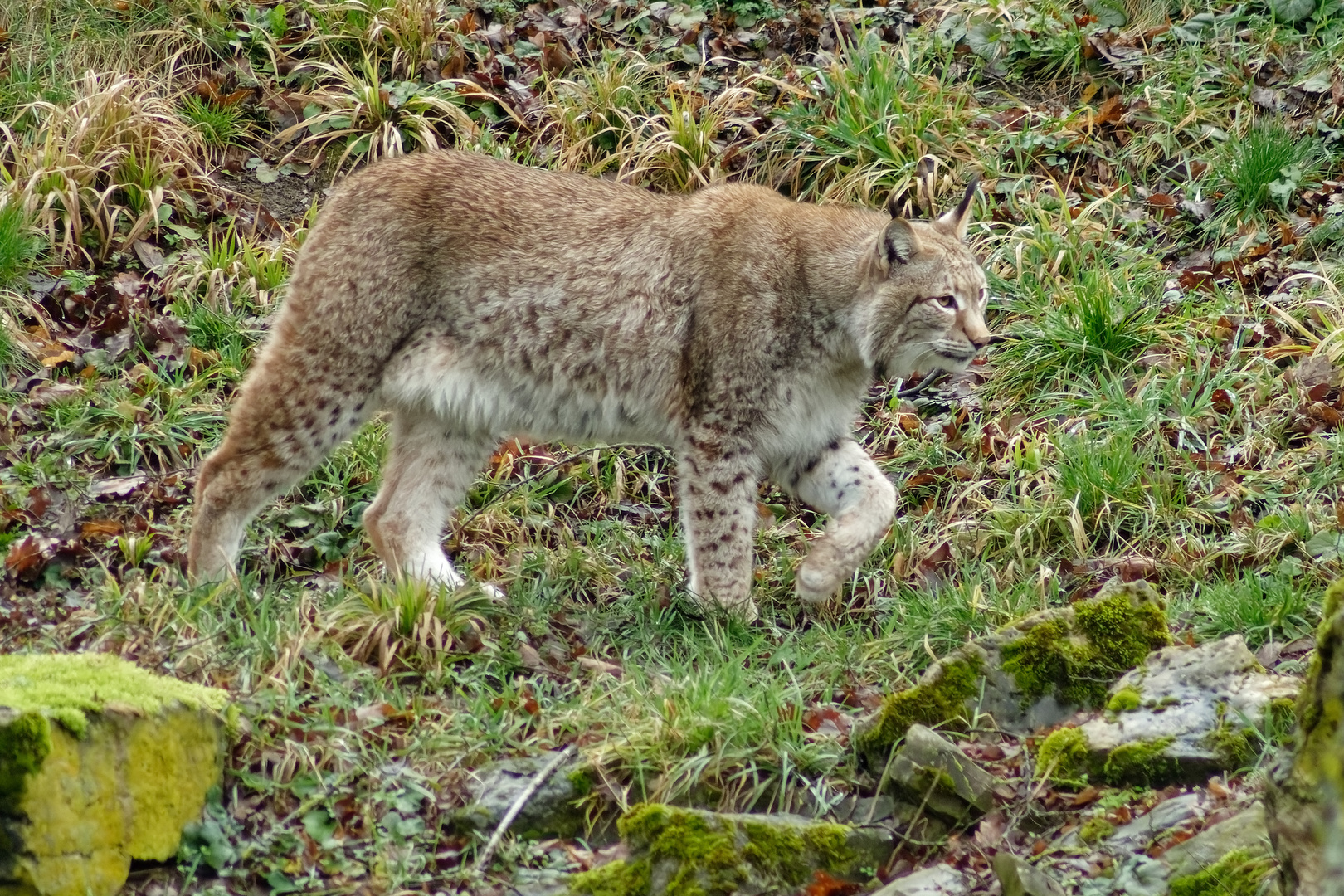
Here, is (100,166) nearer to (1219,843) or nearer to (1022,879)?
Answer: (1022,879)

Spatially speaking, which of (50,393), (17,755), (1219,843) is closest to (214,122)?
(50,393)

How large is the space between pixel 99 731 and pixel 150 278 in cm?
487

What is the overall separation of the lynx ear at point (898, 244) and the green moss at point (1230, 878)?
10.4 ft

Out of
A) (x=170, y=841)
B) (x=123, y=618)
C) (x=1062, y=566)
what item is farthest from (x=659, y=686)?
(x=1062, y=566)

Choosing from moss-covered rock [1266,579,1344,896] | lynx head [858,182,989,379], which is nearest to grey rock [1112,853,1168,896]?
moss-covered rock [1266,579,1344,896]

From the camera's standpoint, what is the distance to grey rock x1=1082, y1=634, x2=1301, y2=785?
4.21 metres

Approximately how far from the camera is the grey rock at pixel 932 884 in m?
3.75

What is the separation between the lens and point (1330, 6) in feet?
31.1

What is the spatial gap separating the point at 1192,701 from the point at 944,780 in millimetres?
803

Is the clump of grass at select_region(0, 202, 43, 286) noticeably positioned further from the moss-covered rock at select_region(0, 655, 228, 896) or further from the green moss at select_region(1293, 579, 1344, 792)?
the green moss at select_region(1293, 579, 1344, 792)

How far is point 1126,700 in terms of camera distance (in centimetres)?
444

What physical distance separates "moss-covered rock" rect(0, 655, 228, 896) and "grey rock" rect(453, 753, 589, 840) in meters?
0.70

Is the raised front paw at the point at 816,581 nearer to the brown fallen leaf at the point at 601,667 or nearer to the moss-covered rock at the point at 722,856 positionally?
the brown fallen leaf at the point at 601,667

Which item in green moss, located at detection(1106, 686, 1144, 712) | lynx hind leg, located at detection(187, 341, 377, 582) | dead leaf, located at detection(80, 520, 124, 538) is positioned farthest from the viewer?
dead leaf, located at detection(80, 520, 124, 538)
